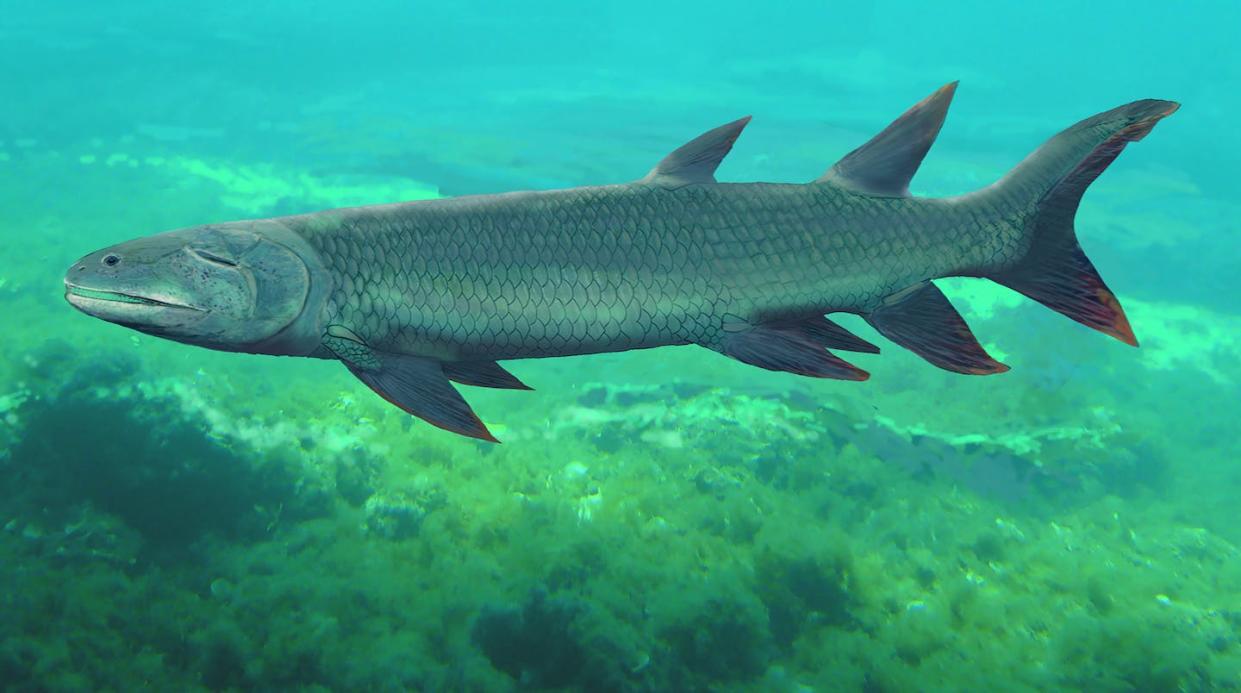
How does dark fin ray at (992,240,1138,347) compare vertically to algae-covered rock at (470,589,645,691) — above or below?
above

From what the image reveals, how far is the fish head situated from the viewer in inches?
87.4

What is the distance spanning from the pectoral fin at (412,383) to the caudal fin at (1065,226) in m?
2.00

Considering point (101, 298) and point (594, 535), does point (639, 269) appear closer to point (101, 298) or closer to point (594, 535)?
point (101, 298)

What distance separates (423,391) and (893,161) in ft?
6.23

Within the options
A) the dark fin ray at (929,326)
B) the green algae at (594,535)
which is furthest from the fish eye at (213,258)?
the green algae at (594,535)

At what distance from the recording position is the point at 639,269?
2.52 m

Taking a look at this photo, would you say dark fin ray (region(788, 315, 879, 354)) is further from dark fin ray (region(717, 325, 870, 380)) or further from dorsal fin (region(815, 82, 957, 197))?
dorsal fin (region(815, 82, 957, 197))

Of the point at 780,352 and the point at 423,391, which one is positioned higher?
the point at 780,352

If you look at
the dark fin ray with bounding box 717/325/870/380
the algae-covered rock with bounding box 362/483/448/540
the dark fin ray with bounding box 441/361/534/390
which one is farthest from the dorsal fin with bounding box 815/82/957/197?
the algae-covered rock with bounding box 362/483/448/540

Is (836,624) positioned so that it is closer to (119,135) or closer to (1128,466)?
(1128,466)

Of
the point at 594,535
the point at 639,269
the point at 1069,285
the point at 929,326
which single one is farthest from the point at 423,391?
the point at 594,535

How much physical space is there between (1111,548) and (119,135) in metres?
33.0

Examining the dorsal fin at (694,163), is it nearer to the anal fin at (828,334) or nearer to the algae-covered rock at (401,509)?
the anal fin at (828,334)

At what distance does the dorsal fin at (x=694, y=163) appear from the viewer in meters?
2.65
